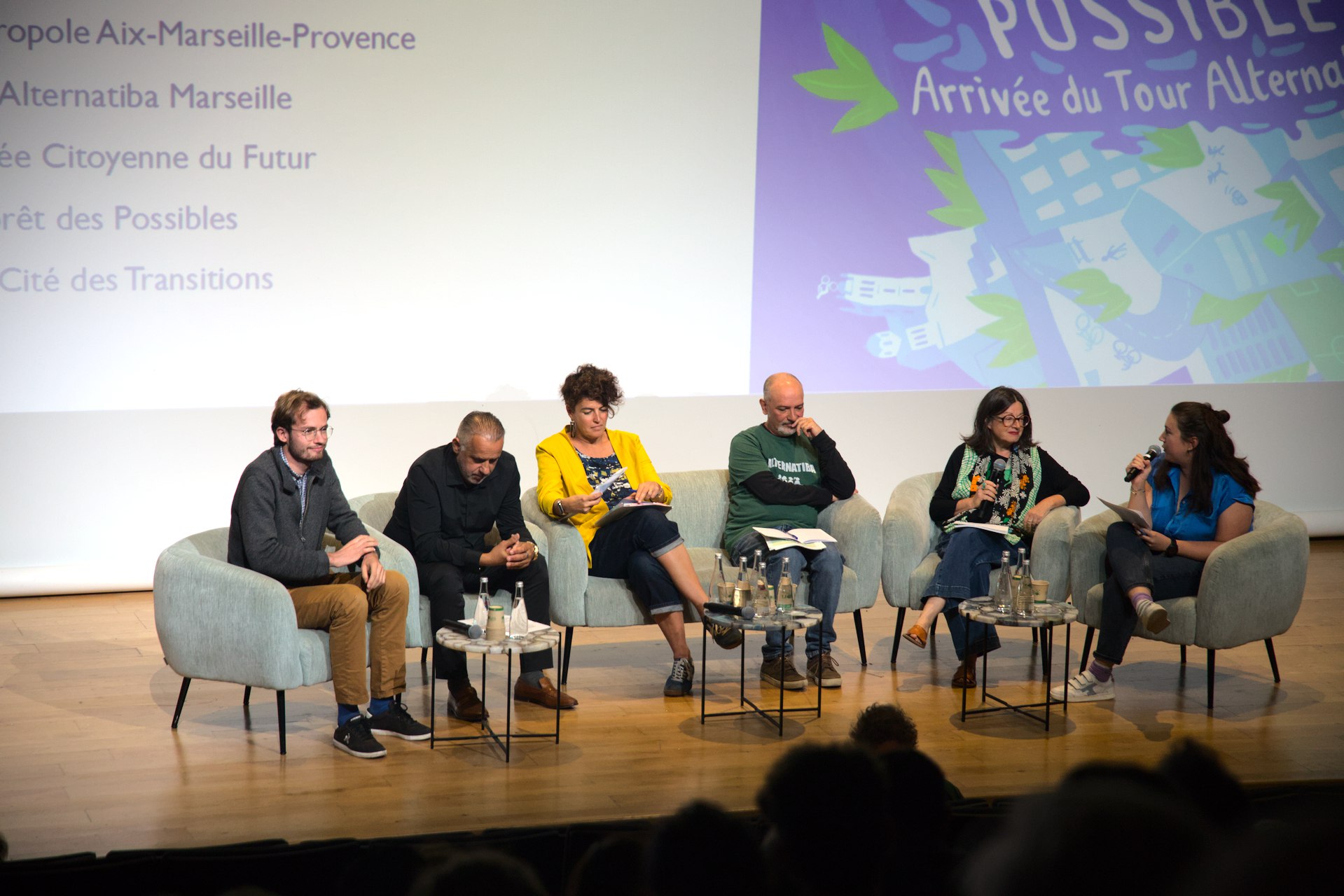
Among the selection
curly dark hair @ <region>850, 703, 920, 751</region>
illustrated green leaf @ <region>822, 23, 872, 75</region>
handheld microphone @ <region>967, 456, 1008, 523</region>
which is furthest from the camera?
illustrated green leaf @ <region>822, 23, 872, 75</region>

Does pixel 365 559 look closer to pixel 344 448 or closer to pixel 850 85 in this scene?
pixel 344 448

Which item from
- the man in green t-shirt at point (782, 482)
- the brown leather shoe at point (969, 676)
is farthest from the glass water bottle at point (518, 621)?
the brown leather shoe at point (969, 676)

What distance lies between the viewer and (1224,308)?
713 cm

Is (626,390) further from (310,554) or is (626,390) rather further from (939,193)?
(310,554)

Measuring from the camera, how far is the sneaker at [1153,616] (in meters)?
4.09

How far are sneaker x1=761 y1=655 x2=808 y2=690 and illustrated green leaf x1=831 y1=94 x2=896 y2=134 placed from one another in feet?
9.99

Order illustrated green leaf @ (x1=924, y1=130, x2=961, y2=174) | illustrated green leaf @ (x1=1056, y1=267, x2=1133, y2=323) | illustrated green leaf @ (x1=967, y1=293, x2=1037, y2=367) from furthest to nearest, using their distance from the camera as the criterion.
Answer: illustrated green leaf @ (x1=1056, y1=267, x2=1133, y2=323) < illustrated green leaf @ (x1=967, y1=293, x2=1037, y2=367) < illustrated green leaf @ (x1=924, y1=130, x2=961, y2=174)

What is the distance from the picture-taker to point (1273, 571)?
4.29 m

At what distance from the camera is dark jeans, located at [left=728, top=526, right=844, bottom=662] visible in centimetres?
454

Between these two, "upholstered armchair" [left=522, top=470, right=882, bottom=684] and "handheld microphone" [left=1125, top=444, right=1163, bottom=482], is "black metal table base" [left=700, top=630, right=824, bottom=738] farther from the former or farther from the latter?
"handheld microphone" [left=1125, top=444, right=1163, bottom=482]

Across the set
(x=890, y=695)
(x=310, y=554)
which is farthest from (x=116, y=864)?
(x=890, y=695)

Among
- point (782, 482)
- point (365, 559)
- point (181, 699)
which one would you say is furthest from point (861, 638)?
point (181, 699)

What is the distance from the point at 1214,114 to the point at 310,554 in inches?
220

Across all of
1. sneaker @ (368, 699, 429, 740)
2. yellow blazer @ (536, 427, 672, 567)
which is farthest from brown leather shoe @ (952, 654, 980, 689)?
sneaker @ (368, 699, 429, 740)
